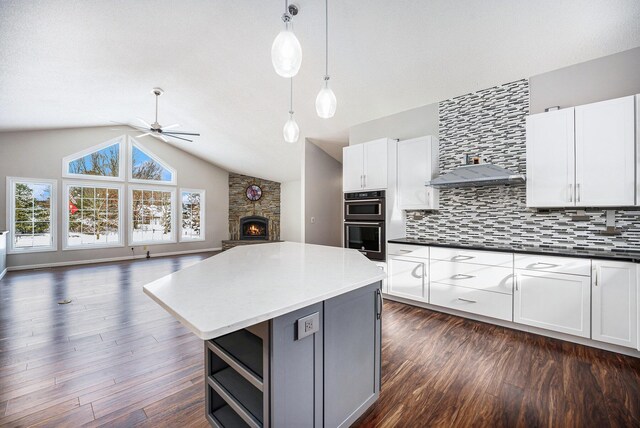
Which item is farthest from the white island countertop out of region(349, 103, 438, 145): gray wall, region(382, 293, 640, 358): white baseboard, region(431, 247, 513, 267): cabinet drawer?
region(349, 103, 438, 145): gray wall

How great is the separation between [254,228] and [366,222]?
19.3 feet

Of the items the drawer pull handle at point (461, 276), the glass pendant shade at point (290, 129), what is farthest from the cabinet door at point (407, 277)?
the glass pendant shade at point (290, 129)

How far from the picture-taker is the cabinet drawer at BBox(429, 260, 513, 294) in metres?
2.73

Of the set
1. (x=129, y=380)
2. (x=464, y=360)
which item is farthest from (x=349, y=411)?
(x=129, y=380)

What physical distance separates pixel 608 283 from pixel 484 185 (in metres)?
1.46

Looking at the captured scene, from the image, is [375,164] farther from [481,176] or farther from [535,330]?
[535,330]

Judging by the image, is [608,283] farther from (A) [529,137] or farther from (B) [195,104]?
(B) [195,104]

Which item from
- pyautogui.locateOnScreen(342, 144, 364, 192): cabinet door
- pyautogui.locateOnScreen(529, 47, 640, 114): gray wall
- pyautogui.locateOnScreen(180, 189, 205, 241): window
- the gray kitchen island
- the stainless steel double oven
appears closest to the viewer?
the gray kitchen island

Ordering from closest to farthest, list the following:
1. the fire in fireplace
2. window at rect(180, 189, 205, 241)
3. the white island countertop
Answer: the white island countertop
window at rect(180, 189, 205, 241)
the fire in fireplace

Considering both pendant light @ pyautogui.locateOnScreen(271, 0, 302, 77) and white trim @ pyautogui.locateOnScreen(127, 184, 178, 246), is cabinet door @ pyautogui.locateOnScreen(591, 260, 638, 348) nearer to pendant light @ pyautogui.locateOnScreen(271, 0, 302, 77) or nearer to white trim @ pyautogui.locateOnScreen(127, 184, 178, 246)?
pendant light @ pyautogui.locateOnScreen(271, 0, 302, 77)

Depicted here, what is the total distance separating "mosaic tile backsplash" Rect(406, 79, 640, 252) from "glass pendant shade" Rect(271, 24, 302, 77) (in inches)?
113

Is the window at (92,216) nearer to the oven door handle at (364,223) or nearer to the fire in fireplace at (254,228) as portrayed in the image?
the fire in fireplace at (254,228)

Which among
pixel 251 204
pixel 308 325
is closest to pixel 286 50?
pixel 308 325

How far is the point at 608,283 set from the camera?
2.23 metres
